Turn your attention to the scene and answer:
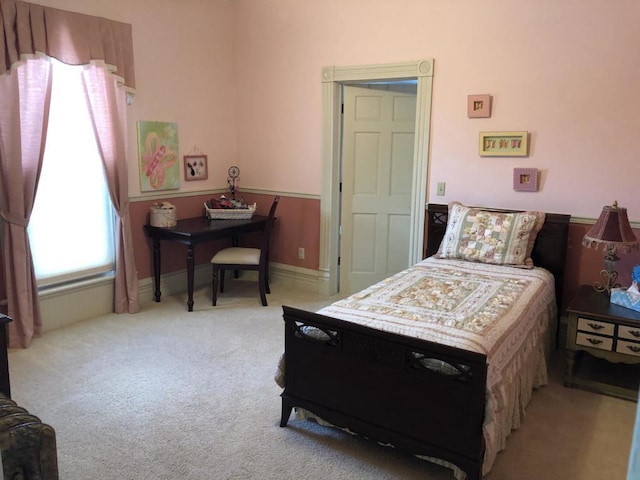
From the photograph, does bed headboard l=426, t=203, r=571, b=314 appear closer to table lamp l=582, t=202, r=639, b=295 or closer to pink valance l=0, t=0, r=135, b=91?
table lamp l=582, t=202, r=639, b=295

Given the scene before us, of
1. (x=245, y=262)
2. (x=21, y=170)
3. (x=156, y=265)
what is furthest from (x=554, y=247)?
(x=21, y=170)

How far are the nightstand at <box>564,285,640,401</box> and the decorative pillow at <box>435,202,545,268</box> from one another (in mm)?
510

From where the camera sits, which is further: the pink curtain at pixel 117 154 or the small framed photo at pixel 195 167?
the small framed photo at pixel 195 167

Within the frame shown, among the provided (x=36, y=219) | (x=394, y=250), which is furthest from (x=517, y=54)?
(x=36, y=219)

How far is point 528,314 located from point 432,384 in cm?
96

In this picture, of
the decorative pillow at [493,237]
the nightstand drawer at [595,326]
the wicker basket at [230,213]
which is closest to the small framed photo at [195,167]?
the wicker basket at [230,213]

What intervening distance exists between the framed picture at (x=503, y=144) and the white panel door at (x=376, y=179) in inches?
32.7

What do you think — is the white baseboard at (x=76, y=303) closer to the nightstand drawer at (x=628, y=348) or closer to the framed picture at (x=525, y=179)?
the framed picture at (x=525, y=179)

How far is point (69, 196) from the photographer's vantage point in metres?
3.92

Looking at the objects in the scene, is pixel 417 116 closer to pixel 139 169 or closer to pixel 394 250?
pixel 394 250

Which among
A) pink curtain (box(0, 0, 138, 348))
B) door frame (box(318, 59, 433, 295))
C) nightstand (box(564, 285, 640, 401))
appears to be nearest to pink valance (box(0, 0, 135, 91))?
pink curtain (box(0, 0, 138, 348))

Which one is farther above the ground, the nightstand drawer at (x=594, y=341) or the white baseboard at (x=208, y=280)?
the nightstand drawer at (x=594, y=341)

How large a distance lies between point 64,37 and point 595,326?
3.95m

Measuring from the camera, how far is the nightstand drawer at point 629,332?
291 centimetres
